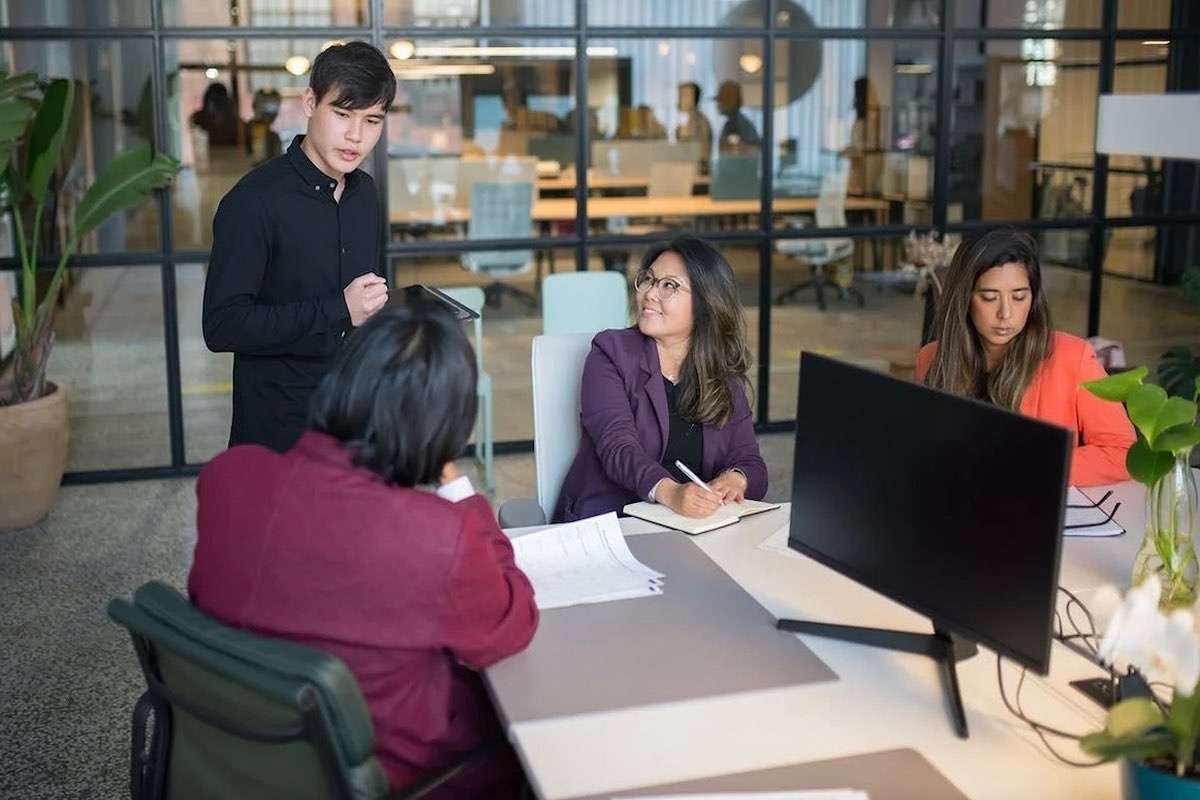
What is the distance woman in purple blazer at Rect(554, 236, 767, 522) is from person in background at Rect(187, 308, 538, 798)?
3.76ft

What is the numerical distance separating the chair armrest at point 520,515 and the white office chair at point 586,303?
2132mm

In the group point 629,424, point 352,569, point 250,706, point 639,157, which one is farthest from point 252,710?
point 639,157

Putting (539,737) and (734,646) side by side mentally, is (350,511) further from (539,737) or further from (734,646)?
(734,646)

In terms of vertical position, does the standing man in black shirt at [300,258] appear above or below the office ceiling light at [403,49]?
below

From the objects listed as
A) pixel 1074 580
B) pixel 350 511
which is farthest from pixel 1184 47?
pixel 350 511

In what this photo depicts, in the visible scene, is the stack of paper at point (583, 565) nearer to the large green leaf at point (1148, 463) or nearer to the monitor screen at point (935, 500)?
the monitor screen at point (935, 500)

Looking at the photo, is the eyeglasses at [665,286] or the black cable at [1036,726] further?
the eyeglasses at [665,286]

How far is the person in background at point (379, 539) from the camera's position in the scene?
180 cm

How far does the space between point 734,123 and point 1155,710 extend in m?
5.05

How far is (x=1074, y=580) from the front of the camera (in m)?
2.43

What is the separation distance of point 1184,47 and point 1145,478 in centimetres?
529

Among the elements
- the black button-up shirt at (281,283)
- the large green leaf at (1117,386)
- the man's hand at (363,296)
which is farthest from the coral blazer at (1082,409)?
the black button-up shirt at (281,283)

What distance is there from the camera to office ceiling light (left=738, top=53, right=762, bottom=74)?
20.4 ft

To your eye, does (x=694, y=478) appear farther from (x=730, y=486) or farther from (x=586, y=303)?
(x=586, y=303)
